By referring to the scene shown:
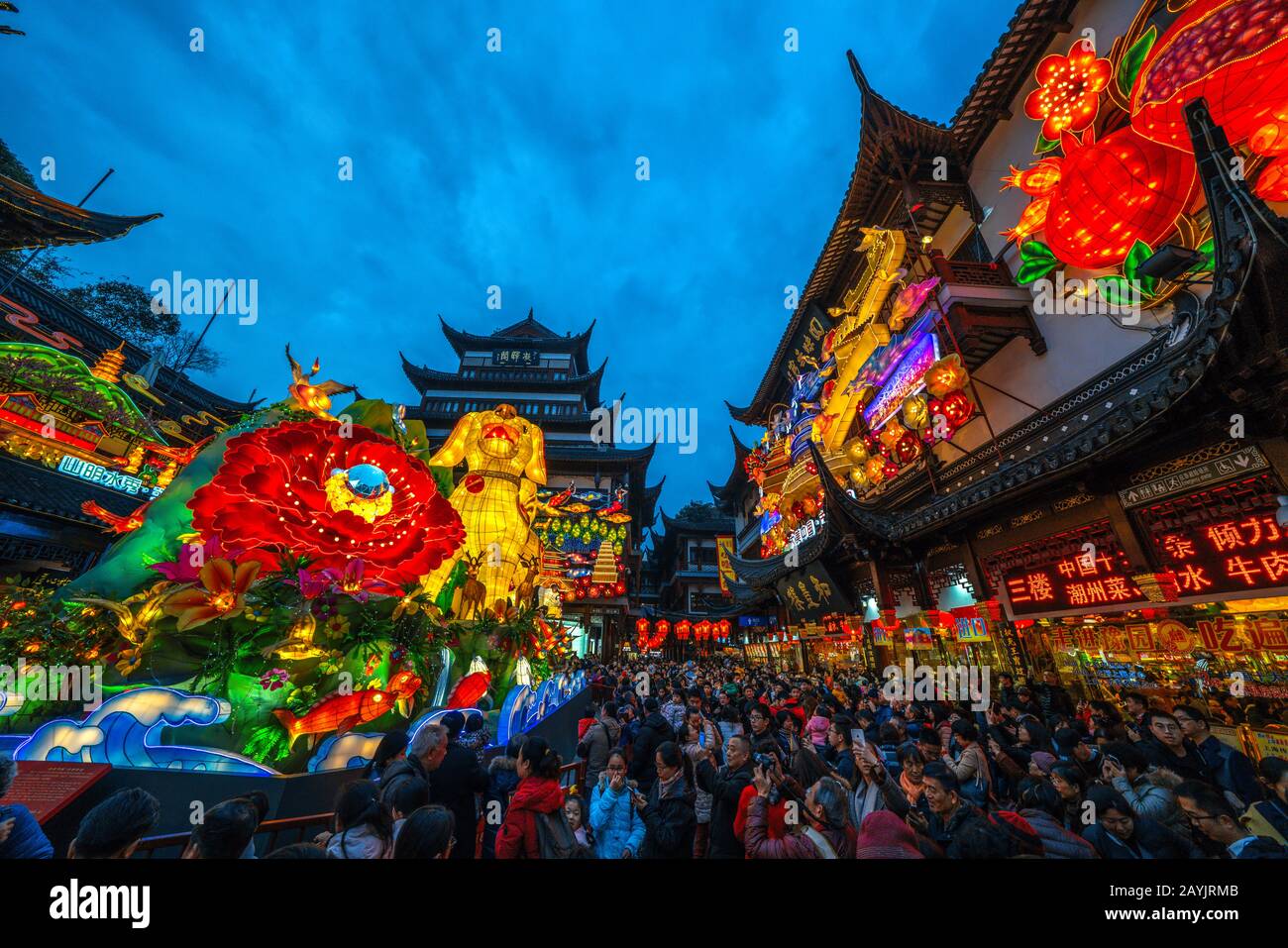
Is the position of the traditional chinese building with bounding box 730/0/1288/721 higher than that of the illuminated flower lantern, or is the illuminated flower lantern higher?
the illuminated flower lantern

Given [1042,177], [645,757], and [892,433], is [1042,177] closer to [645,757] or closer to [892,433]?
[892,433]

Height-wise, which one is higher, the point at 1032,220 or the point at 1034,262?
the point at 1032,220

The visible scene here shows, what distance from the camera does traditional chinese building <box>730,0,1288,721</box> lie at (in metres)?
4.06

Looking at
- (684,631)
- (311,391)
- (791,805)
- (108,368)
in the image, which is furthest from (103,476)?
(684,631)

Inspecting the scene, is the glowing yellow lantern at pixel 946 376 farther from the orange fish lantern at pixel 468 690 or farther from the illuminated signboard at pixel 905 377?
the orange fish lantern at pixel 468 690

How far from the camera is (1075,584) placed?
5828 mm

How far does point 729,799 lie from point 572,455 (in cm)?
2504

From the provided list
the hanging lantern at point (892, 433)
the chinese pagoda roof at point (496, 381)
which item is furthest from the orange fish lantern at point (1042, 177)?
the chinese pagoda roof at point (496, 381)

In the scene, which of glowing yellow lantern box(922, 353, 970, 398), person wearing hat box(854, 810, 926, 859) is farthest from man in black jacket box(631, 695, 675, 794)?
glowing yellow lantern box(922, 353, 970, 398)

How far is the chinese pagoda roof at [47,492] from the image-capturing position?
8.92 meters

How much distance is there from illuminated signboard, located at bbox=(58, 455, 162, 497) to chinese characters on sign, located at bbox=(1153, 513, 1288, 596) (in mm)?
17707

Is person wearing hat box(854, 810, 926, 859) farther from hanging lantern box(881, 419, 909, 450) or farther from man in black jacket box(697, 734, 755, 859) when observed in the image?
hanging lantern box(881, 419, 909, 450)
